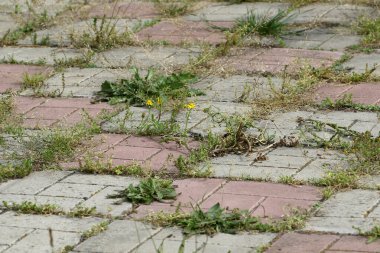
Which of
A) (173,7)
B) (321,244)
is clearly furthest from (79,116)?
(173,7)

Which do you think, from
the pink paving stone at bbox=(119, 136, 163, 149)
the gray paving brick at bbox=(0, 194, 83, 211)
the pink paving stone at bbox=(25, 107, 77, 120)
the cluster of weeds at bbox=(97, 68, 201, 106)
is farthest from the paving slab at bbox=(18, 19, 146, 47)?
the gray paving brick at bbox=(0, 194, 83, 211)

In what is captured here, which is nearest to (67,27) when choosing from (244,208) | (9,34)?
(9,34)

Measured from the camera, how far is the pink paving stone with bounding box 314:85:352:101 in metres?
6.35

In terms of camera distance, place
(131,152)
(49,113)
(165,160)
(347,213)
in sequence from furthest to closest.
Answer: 1. (49,113)
2. (131,152)
3. (165,160)
4. (347,213)

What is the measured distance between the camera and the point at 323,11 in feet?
27.9

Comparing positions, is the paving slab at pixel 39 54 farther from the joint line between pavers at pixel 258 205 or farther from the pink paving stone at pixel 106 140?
the joint line between pavers at pixel 258 205

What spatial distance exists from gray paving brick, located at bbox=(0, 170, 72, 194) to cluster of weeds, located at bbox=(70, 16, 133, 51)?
97.6 inches

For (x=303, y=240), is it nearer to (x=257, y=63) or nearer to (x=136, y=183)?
(x=136, y=183)

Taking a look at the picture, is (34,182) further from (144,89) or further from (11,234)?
(144,89)

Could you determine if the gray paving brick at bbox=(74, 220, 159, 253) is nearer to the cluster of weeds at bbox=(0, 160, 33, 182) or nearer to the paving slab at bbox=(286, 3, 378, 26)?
the cluster of weeds at bbox=(0, 160, 33, 182)

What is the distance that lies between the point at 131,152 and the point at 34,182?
0.61 meters

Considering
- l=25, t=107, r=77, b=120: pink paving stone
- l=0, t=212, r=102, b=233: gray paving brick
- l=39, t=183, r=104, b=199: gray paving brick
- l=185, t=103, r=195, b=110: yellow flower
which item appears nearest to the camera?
l=0, t=212, r=102, b=233: gray paving brick

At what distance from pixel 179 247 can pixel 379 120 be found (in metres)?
2.09

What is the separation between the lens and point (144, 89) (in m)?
6.43
